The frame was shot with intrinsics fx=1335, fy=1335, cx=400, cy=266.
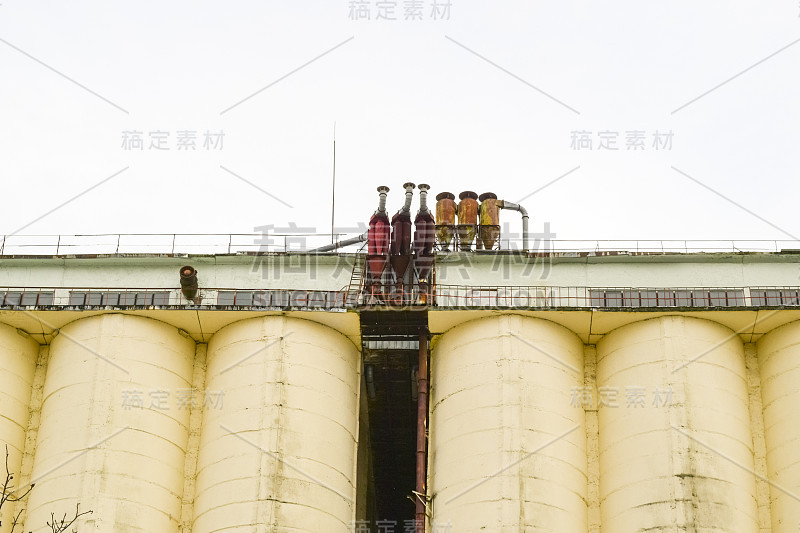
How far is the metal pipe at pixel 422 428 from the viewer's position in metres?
44.3

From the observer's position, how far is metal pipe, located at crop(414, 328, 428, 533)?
145 feet

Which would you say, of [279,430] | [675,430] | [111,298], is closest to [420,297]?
[279,430]

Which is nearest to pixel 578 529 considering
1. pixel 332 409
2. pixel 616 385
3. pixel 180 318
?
pixel 616 385

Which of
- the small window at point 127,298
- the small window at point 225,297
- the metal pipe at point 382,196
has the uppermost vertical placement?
the metal pipe at point 382,196

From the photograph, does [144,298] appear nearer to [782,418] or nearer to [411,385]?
[411,385]

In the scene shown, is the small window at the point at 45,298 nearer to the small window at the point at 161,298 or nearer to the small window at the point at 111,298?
the small window at the point at 111,298

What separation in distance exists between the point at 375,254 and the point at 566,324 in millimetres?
7619

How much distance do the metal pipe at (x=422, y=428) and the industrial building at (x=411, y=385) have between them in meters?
0.09

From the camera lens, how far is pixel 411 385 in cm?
5025

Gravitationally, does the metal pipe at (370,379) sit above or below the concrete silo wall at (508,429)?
above

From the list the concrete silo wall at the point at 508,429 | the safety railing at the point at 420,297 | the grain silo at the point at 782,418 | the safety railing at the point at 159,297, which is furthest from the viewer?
the safety railing at the point at 159,297

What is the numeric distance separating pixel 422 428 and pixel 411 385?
423cm

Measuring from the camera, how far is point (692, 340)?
45.3 metres

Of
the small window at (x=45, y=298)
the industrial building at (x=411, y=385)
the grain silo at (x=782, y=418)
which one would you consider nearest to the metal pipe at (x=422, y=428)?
the industrial building at (x=411, y=385)
